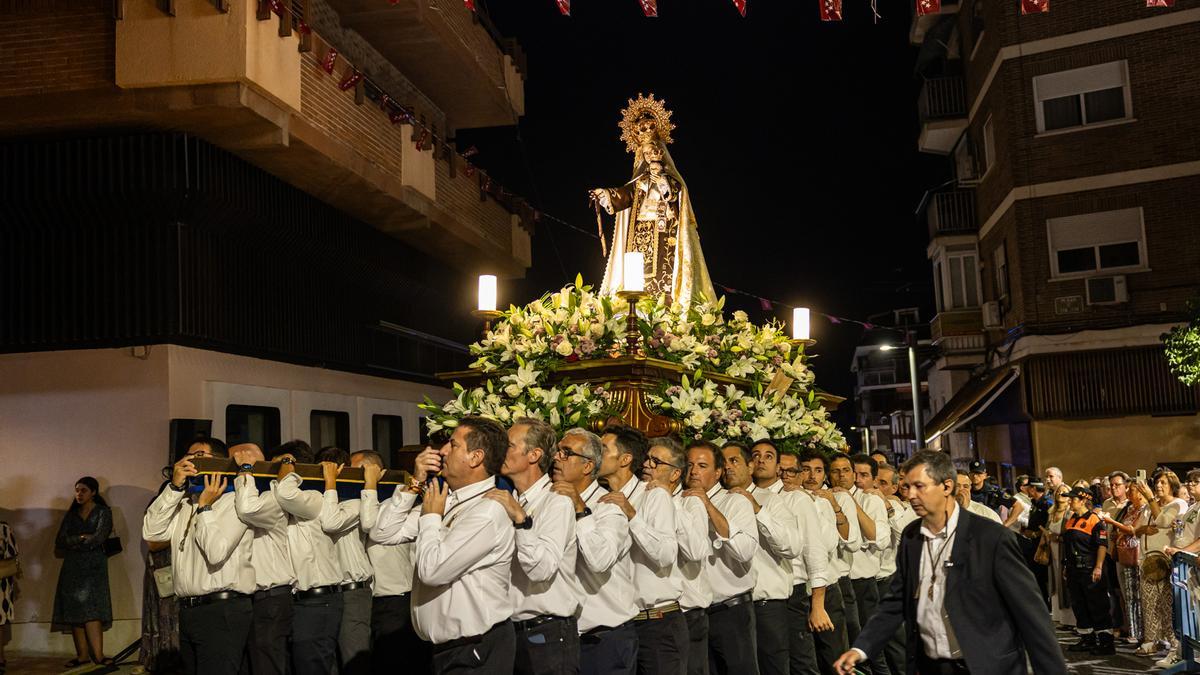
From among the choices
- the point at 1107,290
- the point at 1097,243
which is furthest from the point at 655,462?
the point at 1097,243

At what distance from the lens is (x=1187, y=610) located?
374 inches

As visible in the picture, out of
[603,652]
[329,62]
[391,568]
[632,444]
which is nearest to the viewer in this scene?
[603,652]

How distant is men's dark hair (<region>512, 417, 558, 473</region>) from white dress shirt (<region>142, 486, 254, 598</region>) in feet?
8.90

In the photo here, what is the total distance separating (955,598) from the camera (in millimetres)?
5121

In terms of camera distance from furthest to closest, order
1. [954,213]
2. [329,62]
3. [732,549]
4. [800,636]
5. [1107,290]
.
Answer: [954,213] < [1107,290] < [329,62] < [800,636] < [732,549]

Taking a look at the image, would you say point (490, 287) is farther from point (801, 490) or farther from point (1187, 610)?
point (1187, 610)

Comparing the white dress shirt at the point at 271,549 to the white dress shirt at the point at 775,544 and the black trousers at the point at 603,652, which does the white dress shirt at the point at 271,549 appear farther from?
the white dress shirt at the point at 775,544

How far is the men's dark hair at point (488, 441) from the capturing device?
16.9 ft

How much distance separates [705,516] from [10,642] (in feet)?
28.2

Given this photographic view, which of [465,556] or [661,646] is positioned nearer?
[465,556]

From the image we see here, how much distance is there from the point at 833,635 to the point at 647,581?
2982 mm

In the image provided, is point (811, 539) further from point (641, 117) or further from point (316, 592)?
point (641, 117)

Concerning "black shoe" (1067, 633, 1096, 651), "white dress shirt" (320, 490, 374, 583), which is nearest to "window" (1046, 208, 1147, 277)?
"black shoe" (1067, 633, 1096, 651)

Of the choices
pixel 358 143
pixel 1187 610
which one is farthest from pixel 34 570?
pixel 1187 610
